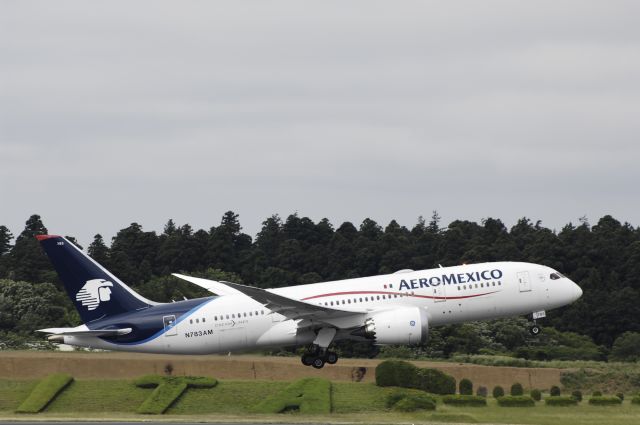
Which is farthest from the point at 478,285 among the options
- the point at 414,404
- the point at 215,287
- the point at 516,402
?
the point at 215,287

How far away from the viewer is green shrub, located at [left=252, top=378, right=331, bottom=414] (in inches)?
2453

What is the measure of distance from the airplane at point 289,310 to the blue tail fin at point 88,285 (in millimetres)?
47

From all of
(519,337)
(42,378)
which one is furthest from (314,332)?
(519,337)

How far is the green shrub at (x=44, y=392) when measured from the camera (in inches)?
2490

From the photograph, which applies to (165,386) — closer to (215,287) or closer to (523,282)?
(215,287)

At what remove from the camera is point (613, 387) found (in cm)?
7544

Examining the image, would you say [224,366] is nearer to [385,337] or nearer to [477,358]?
[385,337]

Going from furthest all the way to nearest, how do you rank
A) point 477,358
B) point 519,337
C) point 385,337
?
1. point 519,337
2. point 477,358
3. point 385,337

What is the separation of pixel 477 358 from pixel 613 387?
361 inches

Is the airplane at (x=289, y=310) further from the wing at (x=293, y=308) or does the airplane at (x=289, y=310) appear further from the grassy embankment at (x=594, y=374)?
A: the grassy embankment at (x=594, y=374)

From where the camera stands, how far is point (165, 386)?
66.2 meters

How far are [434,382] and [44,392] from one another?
19.2 m

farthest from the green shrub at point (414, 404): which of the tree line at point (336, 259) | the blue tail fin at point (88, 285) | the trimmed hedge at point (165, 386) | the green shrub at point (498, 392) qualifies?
the tree line at point (336, 259)

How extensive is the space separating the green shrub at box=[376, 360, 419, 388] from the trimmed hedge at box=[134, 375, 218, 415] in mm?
8225
